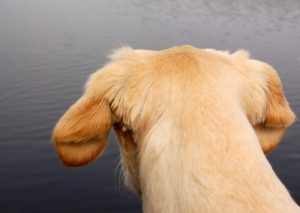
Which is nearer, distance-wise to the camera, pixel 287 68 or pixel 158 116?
pixel 158 116

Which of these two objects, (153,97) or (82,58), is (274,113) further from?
(82,58)

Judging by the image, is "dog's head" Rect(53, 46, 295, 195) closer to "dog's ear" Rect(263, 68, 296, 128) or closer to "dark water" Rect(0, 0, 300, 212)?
"dog's ear" Rect(263, 68, 296, 128)

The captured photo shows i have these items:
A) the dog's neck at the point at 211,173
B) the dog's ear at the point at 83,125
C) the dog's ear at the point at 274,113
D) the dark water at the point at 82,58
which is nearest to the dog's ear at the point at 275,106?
the dog's ear at the point at 274,113

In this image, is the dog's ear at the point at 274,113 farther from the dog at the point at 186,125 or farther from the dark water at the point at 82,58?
the dark water at the point at 82,58

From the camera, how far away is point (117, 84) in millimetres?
2887

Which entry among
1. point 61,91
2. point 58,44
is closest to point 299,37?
point 58,44

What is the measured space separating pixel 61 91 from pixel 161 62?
1547 cm

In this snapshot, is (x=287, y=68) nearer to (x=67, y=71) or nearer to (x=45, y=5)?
(x=67, y=71)

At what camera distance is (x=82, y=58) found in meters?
21.3

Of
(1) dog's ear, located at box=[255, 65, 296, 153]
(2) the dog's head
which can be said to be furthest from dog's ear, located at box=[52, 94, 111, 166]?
(1) dog's ear, located at box=[255, 65, 296, 153]

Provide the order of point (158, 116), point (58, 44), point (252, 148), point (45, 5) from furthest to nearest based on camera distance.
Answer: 1. point (45, 5)
2. point (58, 44)
3. point (158, 116)
4. point (252, 148)

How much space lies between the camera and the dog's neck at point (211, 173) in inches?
94.0

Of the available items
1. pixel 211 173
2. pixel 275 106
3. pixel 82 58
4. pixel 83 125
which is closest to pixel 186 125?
pixel 211 173

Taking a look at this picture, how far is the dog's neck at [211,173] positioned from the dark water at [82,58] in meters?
10.0
